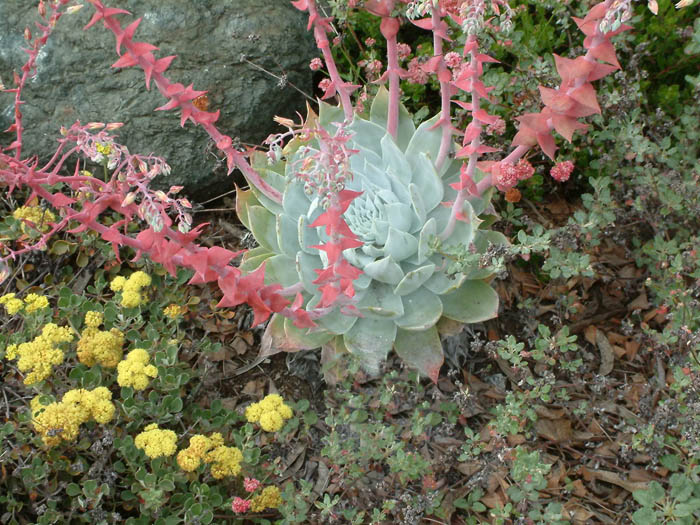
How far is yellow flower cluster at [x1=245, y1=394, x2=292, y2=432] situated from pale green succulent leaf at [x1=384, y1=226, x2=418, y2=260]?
2.03 feet

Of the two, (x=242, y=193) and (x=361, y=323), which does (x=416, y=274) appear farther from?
(x=242, y=193)

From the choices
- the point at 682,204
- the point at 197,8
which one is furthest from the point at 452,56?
the point at 197,8

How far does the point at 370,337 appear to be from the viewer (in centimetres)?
220

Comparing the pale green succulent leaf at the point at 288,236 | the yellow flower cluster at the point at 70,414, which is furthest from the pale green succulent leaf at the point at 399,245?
the yellow flower cluster at the point at 70,414

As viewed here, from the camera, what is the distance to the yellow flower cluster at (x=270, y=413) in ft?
6.71

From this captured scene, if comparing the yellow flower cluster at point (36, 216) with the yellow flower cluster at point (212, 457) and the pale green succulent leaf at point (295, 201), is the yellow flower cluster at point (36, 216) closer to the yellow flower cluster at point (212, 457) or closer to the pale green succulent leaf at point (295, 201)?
the pale green succulent leaf at point (295, 201)

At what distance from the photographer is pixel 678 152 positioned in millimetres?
2619

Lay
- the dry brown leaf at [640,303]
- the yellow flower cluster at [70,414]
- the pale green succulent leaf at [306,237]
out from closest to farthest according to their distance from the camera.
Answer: the yellow flower cluster at [70,414]
the pale green succulent leaf at [306,237]
the dry brown leaf at [640,303]

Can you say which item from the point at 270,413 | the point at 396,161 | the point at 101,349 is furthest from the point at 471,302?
the point at 101,349

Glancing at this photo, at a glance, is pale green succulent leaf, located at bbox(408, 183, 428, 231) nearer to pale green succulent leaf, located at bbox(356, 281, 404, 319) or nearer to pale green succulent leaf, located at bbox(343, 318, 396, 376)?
pale green succulent leaf, located at bbox(356, 281, 404, 319)

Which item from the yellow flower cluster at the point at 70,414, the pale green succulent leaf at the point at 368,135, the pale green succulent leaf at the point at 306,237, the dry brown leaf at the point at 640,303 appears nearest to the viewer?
the yellow flower cluster at the point at 70,414

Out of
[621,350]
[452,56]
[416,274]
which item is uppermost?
[452,56]

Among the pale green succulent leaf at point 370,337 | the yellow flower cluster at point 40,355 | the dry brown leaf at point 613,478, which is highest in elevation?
the yellow flower cluster at point 40,355

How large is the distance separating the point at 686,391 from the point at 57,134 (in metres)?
2.81
